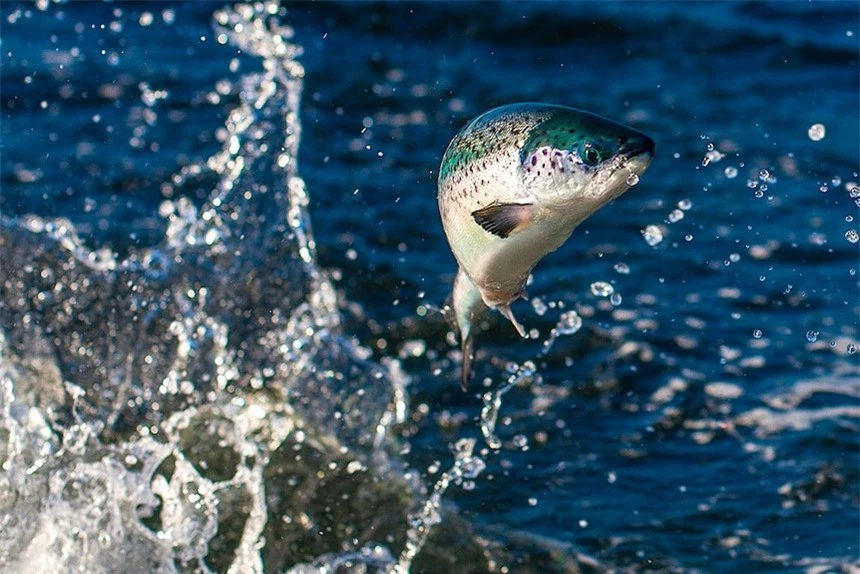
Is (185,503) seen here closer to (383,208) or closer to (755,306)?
(383,208)

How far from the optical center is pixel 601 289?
587 centimetres

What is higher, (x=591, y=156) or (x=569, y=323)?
(x=591, y=156)

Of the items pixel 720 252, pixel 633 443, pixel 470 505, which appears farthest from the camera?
pixel 720 252

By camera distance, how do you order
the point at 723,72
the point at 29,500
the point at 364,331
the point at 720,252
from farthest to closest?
the point at 723,72, the point at 720,252, the point at 364,331, the point at 29,500

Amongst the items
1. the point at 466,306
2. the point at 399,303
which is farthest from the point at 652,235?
the point at 466,306

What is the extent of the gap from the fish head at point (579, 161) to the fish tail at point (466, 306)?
428mm

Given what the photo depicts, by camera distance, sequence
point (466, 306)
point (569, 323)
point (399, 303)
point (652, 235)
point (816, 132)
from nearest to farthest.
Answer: point (466, 306)
point (569, 323)
point (399, 303)
point (652, 235)
point (816, 132)

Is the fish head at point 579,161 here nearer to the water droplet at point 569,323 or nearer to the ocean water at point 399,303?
the ocean water at point 399,303

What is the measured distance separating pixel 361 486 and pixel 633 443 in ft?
3.79

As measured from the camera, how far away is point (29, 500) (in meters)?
4.38

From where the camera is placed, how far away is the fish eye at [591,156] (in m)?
2.24

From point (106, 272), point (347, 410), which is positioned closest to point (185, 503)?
point (347, 410)

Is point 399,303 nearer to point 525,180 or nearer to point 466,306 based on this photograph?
point 466,306

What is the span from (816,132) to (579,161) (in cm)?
476
